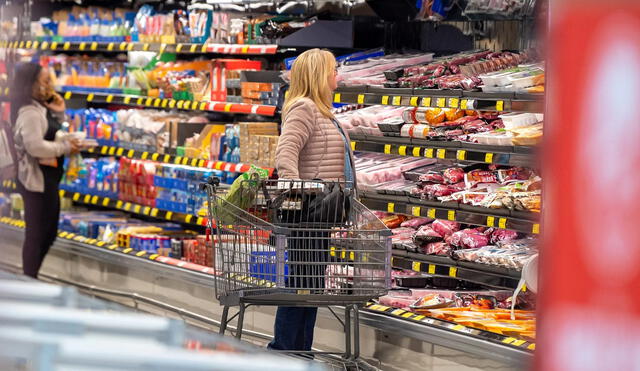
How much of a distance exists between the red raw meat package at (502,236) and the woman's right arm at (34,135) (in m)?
3.12

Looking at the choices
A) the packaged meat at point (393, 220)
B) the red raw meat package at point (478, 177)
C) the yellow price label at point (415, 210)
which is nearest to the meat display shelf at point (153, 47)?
the packaged meat at point (393, 220)

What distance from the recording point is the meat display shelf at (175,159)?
6781 millimetres

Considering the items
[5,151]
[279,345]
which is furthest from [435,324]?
[5,151]

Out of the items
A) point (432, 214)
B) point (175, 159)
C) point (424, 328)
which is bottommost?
point (424, 328)

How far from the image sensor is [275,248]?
417cm

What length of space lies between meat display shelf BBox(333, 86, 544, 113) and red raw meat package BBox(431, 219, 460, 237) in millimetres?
621

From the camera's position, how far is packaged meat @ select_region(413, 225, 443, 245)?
5.54 m

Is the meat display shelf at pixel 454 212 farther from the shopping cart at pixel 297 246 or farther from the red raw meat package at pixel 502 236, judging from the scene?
the shopping cart at pixel 297 246

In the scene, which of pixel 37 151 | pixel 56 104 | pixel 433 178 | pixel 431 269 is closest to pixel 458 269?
pixel 431 269

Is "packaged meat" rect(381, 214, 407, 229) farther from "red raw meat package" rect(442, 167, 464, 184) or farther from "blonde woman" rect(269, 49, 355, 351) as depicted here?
"blonde woman" rect(269, 49, 355, 351)

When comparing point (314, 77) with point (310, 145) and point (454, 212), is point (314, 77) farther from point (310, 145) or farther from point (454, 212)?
point (454, 212)

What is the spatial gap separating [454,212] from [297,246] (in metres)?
1.35

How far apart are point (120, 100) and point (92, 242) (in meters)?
1.19

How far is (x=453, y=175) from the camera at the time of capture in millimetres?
5520
